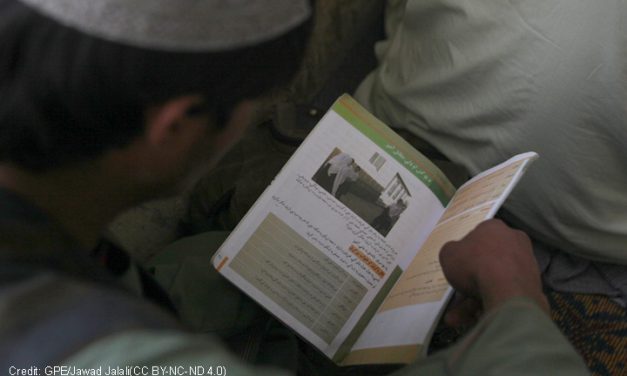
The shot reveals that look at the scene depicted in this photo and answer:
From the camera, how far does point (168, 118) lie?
559 mm

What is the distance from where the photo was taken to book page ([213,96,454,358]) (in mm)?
890

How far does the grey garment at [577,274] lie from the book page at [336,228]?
30 cm

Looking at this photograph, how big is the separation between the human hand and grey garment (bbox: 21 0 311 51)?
14.5 inches

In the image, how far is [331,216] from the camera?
91 centimetres

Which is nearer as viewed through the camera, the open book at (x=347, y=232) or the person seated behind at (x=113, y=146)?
the person seated behind at (x=113, y=146)

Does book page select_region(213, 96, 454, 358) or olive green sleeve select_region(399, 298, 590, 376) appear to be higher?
olive green sleeve select_region(399, 298, 590, 376)

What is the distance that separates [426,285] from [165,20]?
0.47 m

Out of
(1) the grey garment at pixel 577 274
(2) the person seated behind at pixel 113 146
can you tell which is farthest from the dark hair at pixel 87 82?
(1) the grey garment at pixel 577 274

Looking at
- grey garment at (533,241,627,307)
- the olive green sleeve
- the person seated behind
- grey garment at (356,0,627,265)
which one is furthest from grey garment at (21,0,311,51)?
grey garment at (533,241,627,307)

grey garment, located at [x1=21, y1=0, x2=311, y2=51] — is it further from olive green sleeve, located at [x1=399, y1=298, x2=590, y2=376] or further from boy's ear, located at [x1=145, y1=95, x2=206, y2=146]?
olive green sleeve, located at [x1=399, y1=298, x2=590, y2=376]

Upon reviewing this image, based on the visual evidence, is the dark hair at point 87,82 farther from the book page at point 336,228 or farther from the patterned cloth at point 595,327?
the patterned cloth at point 595,327

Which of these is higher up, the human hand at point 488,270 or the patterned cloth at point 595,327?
the human hand at point 488,270

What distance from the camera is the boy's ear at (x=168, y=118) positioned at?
554mm

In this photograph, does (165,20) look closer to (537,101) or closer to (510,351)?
(510,351)
